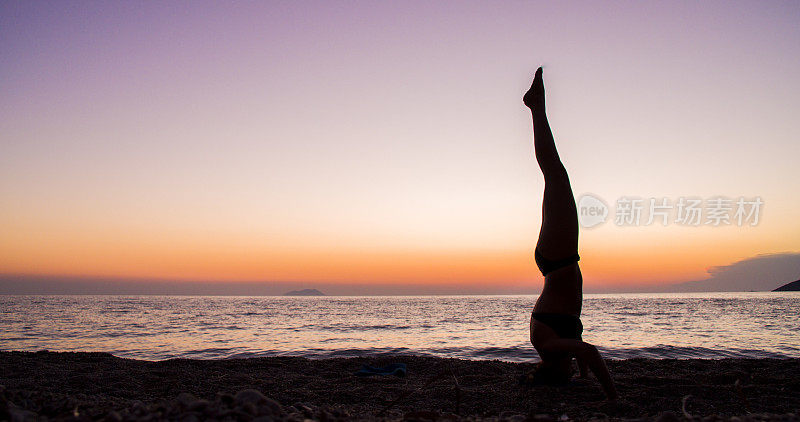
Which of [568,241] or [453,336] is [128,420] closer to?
[568,241]

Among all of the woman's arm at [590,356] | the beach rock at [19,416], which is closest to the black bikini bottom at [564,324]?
the woman's arm at [590,356]

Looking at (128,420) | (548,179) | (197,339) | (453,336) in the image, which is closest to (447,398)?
(548,179)

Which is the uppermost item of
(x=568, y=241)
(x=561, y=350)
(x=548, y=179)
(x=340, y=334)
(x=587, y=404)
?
(x=548, y=179)

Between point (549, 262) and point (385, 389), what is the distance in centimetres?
299

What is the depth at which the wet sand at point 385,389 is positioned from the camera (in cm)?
325

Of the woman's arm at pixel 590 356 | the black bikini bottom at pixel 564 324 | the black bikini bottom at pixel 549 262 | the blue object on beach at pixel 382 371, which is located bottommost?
the blue object on beach at pixel 382 371

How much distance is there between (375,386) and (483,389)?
1.54 m

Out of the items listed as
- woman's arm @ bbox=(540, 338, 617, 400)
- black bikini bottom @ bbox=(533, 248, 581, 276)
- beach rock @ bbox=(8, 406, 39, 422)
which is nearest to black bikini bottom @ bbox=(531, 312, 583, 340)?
woman's arm @ bbox=(540, 338, 617, 400)

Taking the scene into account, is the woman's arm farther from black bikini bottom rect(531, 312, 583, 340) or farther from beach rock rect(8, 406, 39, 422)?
beach rock rect(8, 406, 39, 422)

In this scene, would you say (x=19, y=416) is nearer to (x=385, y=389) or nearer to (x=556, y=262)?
(x=556, y=262)

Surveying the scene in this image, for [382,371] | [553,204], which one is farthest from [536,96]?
[382,371]

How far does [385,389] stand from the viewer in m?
6.24

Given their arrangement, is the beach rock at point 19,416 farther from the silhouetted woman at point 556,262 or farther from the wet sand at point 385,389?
the silhouetted woman at point 556,262

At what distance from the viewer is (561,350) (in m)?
4.78
